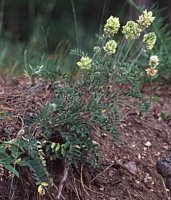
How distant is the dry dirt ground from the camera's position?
2410 millimetres

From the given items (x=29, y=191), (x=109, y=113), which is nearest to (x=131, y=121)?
(x=109, y=113)

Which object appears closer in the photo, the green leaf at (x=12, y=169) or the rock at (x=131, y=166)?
the green leaf at (x=12, y=169)

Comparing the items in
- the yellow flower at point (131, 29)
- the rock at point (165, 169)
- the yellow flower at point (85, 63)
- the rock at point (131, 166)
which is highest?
the yellow flower at point (131, 29)

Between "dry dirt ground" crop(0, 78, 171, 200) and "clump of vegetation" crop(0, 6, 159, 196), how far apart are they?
99mm

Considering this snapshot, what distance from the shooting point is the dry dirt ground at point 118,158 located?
7.91 feet

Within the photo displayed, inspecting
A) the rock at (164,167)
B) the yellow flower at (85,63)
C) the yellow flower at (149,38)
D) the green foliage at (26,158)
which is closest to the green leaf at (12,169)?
the green foliage at (26,158)

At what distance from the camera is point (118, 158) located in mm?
2596

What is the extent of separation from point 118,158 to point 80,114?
369mm

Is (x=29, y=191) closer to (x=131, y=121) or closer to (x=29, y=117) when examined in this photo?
(x=29, y=117)

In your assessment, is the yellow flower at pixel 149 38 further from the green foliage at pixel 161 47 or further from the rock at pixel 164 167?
the green foliage at pixel 161 47

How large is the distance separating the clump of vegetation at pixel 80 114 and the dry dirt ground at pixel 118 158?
Answer: 10 cm

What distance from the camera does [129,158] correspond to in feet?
8.54

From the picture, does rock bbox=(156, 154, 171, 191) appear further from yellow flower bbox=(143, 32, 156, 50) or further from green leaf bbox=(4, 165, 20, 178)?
green leaf bbox=(4, 165, 20, 178)

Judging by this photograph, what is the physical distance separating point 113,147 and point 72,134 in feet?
1.23
